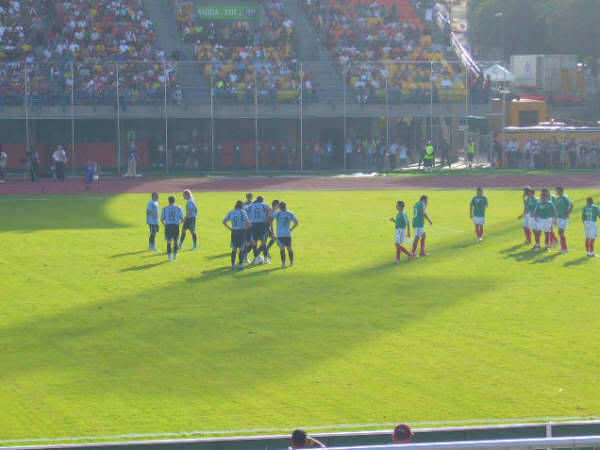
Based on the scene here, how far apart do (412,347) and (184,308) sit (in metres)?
5.39

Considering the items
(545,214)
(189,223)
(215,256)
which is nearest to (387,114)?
(545,214)

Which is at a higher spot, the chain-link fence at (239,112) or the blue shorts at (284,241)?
the chain-link fence at (239,112)

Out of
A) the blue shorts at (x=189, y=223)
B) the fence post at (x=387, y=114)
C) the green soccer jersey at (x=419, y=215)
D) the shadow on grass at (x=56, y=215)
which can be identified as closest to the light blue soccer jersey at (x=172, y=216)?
the blue shorts at (x=189, y=223)

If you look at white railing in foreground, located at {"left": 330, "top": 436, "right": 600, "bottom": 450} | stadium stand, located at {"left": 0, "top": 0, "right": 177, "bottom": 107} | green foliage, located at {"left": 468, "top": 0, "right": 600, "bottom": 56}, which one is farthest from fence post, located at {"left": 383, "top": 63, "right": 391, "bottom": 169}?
white railing in foreground, located at {"left": 330, "top": 436, "right": 600, "bottom": 450}

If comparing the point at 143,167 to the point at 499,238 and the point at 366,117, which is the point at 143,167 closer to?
the point at 366,117

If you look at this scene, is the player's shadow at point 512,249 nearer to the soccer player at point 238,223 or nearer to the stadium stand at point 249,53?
the soccer player at point 238,223

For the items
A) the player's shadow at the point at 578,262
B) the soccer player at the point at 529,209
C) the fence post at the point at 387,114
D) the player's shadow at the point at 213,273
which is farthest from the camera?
the fence post at the point at 387,114

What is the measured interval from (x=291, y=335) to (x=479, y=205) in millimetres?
12202

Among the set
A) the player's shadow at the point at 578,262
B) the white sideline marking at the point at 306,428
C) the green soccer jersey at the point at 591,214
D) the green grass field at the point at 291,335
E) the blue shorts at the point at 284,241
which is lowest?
the white sideline marking at the point at 306,428

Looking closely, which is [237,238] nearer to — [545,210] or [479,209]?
[479,209]

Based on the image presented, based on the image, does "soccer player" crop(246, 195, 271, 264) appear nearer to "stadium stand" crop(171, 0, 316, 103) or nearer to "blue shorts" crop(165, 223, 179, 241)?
"blue shorts" crop(165, 223, 179, 241)

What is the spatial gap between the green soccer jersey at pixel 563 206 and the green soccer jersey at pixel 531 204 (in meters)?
0.55

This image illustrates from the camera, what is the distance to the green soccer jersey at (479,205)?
29109mm

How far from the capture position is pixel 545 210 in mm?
27438
